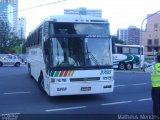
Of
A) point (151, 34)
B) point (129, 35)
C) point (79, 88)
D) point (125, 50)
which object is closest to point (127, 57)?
point (125, 50)

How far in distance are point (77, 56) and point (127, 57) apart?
27.8 meters

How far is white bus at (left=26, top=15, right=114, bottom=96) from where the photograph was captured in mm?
13117

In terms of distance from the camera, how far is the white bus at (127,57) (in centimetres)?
4038

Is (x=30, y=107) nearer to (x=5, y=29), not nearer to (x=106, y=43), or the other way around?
(x=106, y=43)

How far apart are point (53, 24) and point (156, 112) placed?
228 inches

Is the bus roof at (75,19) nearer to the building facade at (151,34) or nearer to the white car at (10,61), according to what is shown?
the white car at (10,61)

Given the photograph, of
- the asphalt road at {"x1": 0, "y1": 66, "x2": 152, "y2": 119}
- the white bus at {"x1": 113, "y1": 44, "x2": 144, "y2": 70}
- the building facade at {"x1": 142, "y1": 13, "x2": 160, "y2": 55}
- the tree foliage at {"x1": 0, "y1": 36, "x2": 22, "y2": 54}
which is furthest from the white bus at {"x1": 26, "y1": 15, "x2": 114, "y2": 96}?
the building facade at {"x1": 142, "y1": 13, "x2": 160, "y2": 55}

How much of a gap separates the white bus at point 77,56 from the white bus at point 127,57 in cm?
2597

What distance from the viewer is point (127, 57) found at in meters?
40.6

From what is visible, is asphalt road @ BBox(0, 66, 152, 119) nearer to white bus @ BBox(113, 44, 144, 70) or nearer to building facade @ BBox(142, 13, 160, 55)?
white bus @ BBox(113, 44, 144, 70)

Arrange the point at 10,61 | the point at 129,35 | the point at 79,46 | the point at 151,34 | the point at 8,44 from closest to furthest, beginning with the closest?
the point at 79,46 < the point at 10,61 < the point at 8,44 < the point at 151,34 < the point at 129,35

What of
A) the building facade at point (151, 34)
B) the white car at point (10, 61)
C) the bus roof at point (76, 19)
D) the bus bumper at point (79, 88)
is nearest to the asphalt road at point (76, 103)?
the bus bumper at point (79, 88)

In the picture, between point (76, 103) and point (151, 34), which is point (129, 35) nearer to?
point (151, 34)

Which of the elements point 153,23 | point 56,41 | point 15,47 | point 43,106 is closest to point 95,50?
point 56,41
